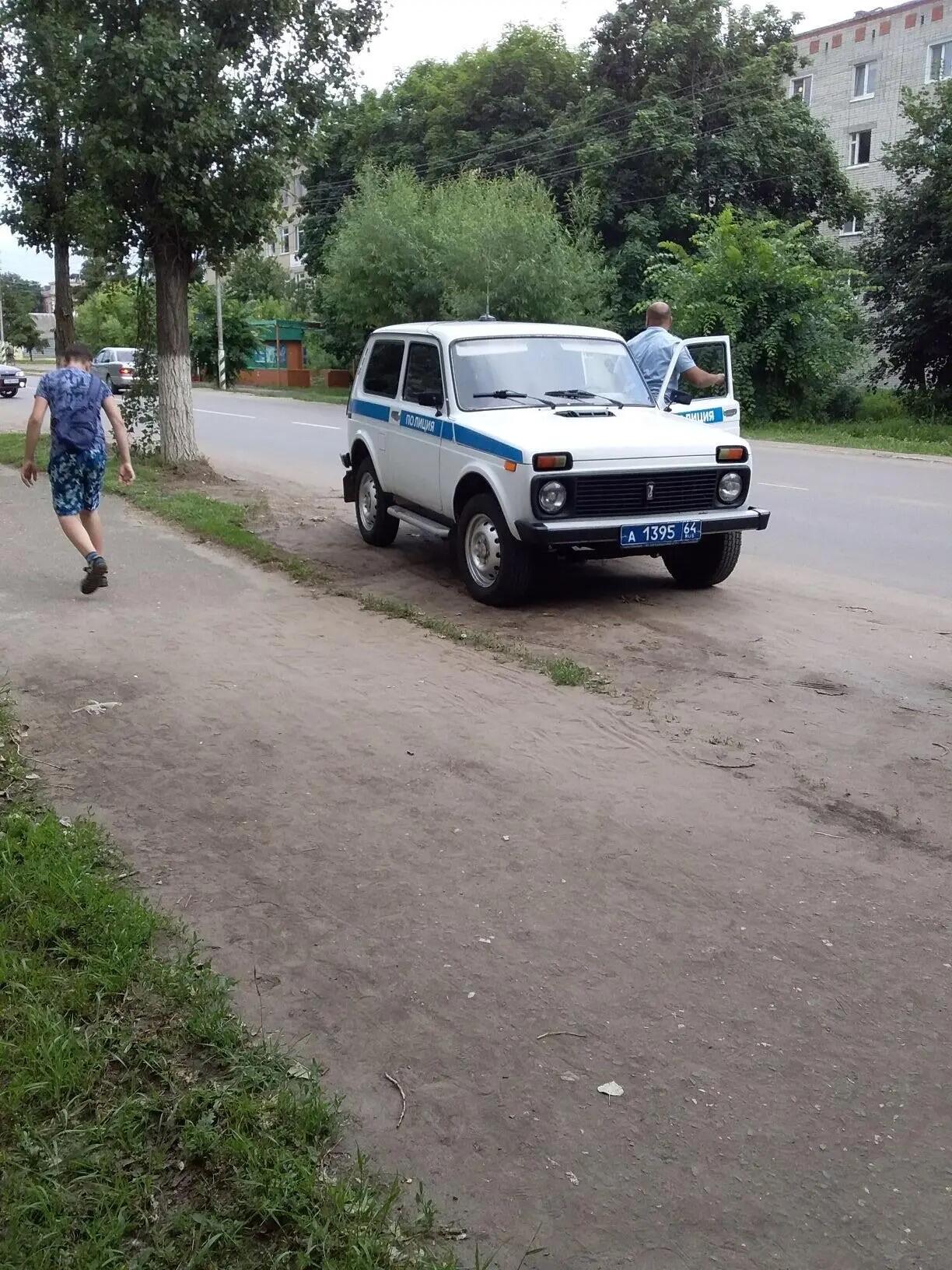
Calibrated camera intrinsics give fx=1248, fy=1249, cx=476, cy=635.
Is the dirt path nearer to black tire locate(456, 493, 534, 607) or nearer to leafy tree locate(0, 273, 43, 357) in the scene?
black tire locate(456, 493, 534, 607)

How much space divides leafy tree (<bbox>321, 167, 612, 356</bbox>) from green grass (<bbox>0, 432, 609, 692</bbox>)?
62.5ft

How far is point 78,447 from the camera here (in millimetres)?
8711

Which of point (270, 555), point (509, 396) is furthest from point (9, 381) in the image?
point (509, 396)

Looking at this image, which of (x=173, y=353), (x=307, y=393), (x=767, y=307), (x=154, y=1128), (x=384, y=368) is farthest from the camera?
(x=307, y=393)

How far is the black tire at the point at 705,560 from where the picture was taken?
8859mm

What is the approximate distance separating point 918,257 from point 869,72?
62.2 feet

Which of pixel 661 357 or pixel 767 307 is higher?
pixel 767 307

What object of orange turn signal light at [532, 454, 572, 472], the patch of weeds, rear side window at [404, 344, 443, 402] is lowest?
the patch of weeds

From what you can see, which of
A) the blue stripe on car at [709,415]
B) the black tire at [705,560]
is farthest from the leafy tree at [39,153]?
the black tire at [705,560]

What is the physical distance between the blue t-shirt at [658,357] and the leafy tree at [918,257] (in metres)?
18.1

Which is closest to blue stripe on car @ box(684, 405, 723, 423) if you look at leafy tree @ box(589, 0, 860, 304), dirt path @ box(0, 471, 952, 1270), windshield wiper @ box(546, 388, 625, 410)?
windshield wiper @ box(546, 388, 625, 410)

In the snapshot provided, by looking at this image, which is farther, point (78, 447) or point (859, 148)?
point (859, 148)

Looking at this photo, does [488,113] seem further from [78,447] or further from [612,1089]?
[612,1089]

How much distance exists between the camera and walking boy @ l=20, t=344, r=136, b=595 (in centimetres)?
867
